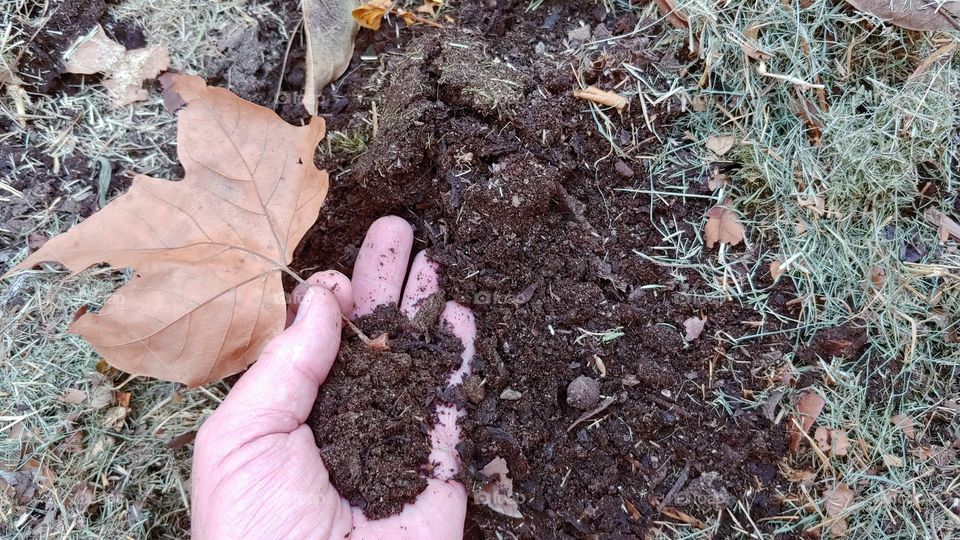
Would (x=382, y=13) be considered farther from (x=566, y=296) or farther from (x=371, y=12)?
(x=566, y=296)

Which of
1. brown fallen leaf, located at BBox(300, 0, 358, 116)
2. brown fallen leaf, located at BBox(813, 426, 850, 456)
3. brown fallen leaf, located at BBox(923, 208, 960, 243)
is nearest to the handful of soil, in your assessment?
brown fallen leaf, located at BBox(300, 0, 358, 116)

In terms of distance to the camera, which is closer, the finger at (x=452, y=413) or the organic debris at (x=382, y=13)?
the finger at (x=452, y=413)

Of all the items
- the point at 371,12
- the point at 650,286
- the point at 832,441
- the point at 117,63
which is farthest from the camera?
the point at 117,63

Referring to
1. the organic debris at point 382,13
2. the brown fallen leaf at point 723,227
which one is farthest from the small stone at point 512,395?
the organic debris at point 382,13

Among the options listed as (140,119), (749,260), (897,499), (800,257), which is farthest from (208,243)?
(897,499)

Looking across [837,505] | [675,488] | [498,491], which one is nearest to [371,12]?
[498,491]

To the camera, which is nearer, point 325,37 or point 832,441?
point 832,441

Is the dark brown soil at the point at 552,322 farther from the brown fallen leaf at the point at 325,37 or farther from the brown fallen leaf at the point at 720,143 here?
the brown fallen leaf at the point at 325,37
